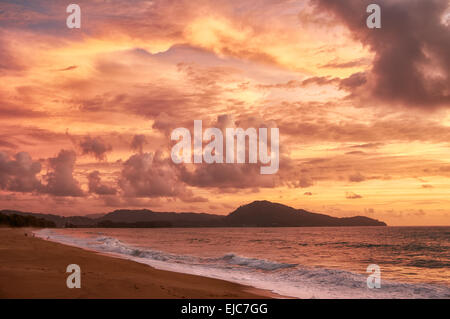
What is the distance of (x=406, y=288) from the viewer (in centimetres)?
1970

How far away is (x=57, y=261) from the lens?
20.2 metres

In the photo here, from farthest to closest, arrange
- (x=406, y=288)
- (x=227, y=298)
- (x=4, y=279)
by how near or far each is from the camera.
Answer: (x=406, y=288) < (x=227, y=298) < (x=4, y=279)
